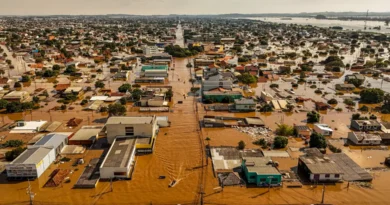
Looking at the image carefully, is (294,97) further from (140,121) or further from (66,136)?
(66,136)

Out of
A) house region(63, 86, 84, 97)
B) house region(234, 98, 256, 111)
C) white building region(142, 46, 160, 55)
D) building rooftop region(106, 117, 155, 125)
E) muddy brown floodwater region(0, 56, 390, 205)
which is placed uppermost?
white building region(142, 46, 160, 55)

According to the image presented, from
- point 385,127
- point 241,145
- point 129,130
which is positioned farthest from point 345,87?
point 129,130

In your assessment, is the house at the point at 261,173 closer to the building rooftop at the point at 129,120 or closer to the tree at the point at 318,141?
the tree at the point at 318,141

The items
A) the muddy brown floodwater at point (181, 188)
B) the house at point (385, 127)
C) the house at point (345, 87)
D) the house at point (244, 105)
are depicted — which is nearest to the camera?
the muddy brown floodwater at point (181, 188)

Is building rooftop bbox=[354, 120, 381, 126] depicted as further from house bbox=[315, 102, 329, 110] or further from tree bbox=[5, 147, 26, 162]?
tree bbox=[5, 147, 26, 162]

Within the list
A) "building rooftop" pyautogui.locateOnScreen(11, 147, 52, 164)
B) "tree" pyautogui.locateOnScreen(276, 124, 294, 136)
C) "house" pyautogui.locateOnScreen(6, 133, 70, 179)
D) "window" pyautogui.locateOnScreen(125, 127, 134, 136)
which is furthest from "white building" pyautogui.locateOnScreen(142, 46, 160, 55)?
"building rooftop" pyautogui.locateOnScreen(11, 147, 52, 164)

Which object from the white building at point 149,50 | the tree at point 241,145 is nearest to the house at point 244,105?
the tree at point 241,145
